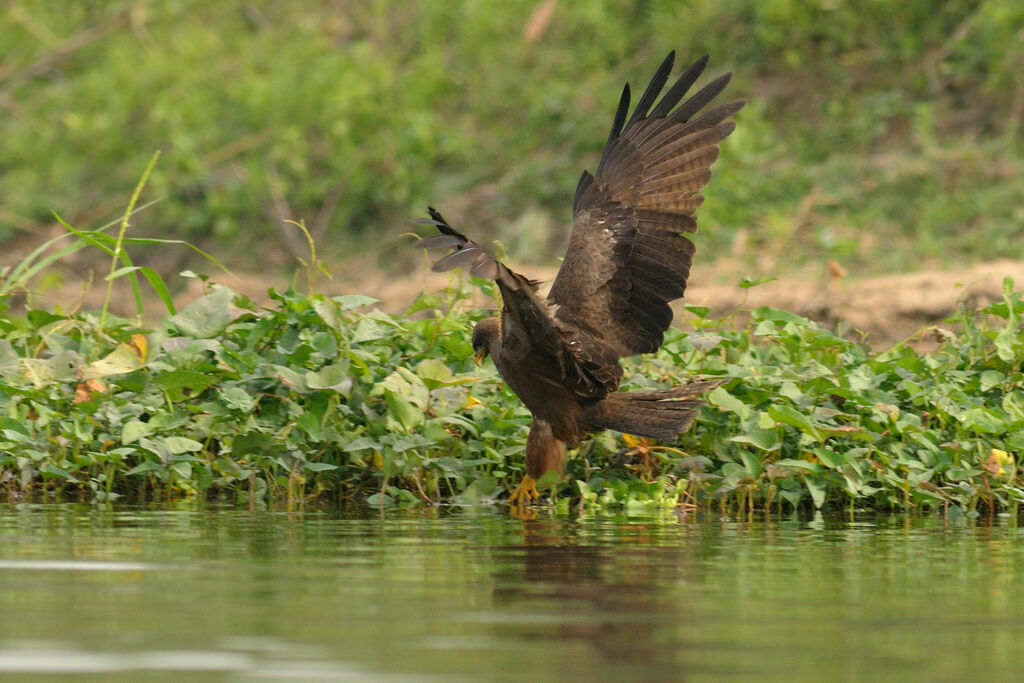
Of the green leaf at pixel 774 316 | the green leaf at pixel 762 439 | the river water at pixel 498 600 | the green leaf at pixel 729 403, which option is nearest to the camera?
the river water at pixel 498 600

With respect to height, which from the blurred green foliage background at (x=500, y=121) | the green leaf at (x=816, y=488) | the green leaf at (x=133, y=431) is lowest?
the green leaf at (x=816, y=488)

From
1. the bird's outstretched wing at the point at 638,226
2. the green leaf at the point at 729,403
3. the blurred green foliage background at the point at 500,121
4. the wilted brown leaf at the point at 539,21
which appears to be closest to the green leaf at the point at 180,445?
the bird's outstretched wing at the point at 638,226

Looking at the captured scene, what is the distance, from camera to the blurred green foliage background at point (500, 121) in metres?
10.6

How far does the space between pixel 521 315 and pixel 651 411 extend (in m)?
0.71

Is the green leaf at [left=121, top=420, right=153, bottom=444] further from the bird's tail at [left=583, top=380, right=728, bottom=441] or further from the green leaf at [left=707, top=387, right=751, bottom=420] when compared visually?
the green leaf at [left=707, top=387, right=751, bottom=420]

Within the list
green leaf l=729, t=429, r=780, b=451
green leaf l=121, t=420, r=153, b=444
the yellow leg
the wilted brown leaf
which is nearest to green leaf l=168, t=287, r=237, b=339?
green leaf l=121, t=420, r=153, b=444

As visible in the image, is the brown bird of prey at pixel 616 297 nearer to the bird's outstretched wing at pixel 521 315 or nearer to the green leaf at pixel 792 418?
the bird's outstretched wing at pixel 521 315

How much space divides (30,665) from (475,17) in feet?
36.7

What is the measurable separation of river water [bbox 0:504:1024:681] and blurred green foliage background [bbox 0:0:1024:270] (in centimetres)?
605

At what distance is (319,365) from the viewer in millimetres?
5668

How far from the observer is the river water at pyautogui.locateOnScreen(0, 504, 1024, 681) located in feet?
8.11

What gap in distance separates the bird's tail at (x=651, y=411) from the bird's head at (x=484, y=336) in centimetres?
44

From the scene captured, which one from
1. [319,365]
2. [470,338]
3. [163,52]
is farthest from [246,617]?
[163,52]

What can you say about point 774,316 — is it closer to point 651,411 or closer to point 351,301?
point 651,411
